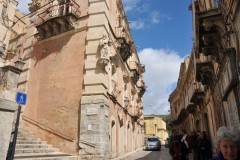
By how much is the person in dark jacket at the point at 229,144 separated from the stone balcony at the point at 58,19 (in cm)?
1181

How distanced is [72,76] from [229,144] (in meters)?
10.7

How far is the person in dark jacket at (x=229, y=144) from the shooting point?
241 centimetres

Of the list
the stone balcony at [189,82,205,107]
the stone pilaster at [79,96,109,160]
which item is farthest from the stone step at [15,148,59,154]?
the stone balcony at [189,82,205,107]

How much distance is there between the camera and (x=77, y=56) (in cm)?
1277

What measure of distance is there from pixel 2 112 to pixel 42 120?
6424 millimetres

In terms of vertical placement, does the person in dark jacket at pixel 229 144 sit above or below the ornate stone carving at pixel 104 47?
below

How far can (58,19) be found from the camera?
1343 centimetres

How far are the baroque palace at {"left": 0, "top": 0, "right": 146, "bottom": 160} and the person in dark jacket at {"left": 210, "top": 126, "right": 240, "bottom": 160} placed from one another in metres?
8.80

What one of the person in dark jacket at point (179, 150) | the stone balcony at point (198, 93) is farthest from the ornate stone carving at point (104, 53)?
the stone balcony at point (198, 93)

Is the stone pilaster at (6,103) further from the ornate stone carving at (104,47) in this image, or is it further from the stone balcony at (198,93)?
the stone balcony at (198,93)

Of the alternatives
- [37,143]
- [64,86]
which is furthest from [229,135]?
[64,86]

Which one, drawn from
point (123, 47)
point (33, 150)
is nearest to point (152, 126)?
point (123, 47)

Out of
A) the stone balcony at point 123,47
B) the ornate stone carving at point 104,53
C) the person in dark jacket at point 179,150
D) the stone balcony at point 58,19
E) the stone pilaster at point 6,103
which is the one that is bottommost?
Answer: the person in dark jacket at point 179,150

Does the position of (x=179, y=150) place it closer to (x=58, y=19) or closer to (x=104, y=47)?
(x=104, y=47)
